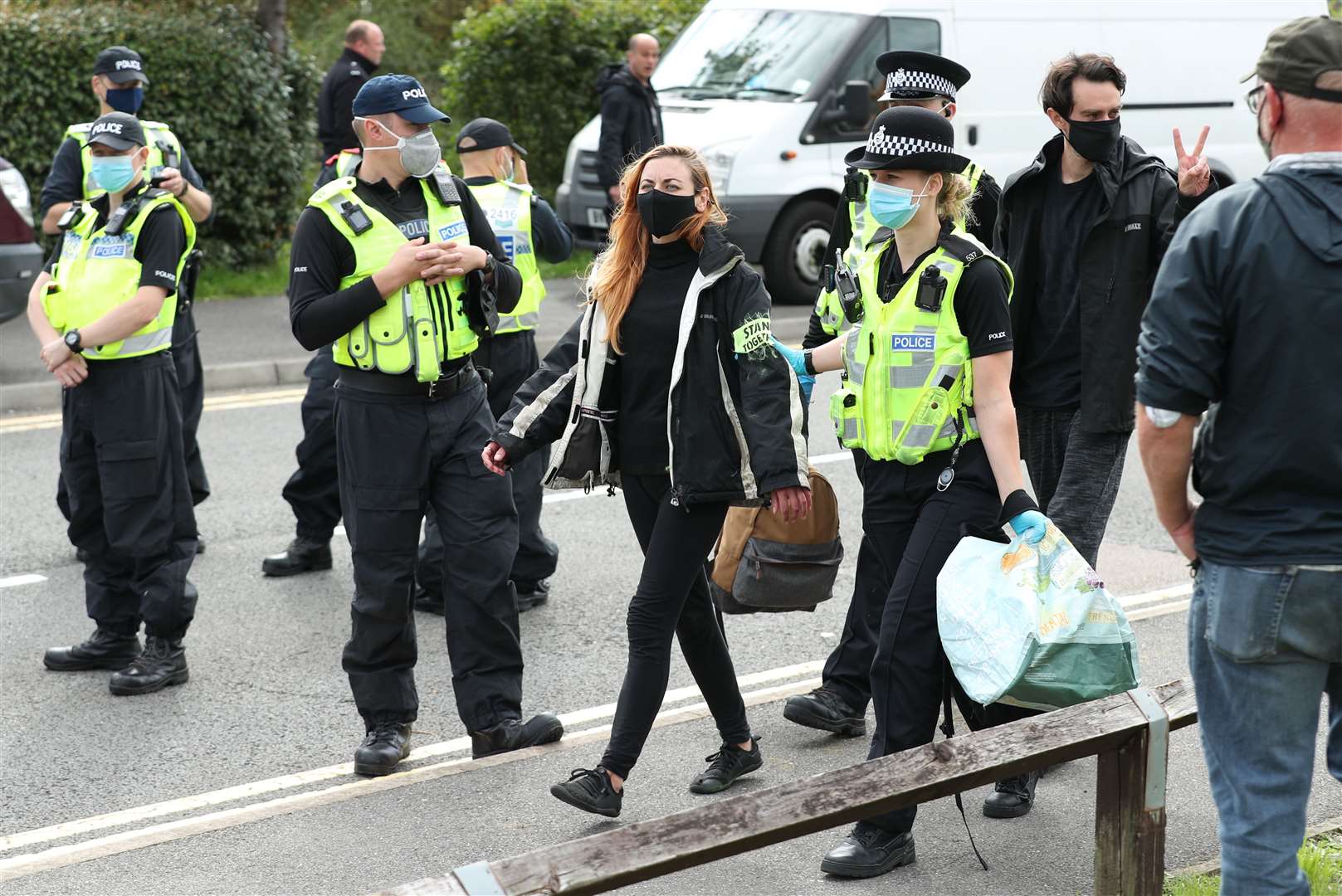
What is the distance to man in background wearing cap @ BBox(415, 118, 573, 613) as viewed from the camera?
262 inches

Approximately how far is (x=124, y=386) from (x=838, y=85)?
29.8 feet

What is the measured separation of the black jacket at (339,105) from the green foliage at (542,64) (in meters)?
4.85

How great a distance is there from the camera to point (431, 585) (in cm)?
670

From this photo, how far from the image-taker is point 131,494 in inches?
226

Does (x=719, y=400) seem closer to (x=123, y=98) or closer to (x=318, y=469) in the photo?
(x=318, y=469)

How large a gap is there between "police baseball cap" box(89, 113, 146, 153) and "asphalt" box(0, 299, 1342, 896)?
1.92 meters

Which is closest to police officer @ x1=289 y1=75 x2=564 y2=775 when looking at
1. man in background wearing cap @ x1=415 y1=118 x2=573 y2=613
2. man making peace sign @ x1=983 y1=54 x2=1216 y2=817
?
man in background wearing cap @ x1=415 y1=118 x2=573 y2=613

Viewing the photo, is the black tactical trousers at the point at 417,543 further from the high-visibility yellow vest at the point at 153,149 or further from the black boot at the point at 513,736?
the high-visibility yellow vest at the point at 153,149

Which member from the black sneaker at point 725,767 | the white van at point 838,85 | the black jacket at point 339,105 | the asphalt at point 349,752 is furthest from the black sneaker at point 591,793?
the white van at point 838,85

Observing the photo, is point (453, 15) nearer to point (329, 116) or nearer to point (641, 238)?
point (329, 116)

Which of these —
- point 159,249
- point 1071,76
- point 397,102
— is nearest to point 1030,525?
point 1071,76

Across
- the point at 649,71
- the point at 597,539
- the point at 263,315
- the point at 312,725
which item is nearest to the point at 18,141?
the point at 263,315

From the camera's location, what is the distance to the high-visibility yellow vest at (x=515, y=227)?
675 centimetres

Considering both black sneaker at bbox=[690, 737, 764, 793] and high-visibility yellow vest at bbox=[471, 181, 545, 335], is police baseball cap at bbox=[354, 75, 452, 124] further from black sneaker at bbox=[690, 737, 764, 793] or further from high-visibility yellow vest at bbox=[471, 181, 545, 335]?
black sneaker at bbox=[690, 737, 764, 793]
